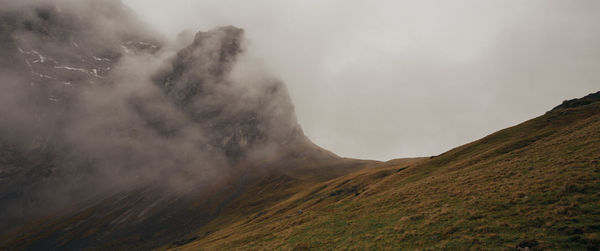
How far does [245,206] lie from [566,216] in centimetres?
16354

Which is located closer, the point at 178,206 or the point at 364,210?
the point at 364,210

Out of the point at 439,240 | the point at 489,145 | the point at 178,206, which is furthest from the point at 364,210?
the point at 178,206

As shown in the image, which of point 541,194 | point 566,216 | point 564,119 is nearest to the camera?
point 566,216

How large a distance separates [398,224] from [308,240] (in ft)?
36.6

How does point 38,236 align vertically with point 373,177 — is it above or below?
above

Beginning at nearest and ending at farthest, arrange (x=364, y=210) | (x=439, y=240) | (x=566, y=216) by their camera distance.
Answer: (x=566, y=216), (x=439, y=240), (x=364, y=210)

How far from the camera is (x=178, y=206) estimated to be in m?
196

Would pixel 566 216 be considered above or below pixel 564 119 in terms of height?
below

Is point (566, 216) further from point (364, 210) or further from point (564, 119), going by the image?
point (564, 119)

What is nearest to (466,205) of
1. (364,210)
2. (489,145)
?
(364,210)

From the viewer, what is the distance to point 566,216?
1756 centimetres

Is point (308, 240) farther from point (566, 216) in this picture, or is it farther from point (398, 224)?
point (566, 216)

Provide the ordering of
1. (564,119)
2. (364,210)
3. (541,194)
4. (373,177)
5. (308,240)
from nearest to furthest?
(541,194) < (308,240) < (364,210) < (564,119) < (373,177)

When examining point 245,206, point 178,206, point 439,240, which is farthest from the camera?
point 178,206
